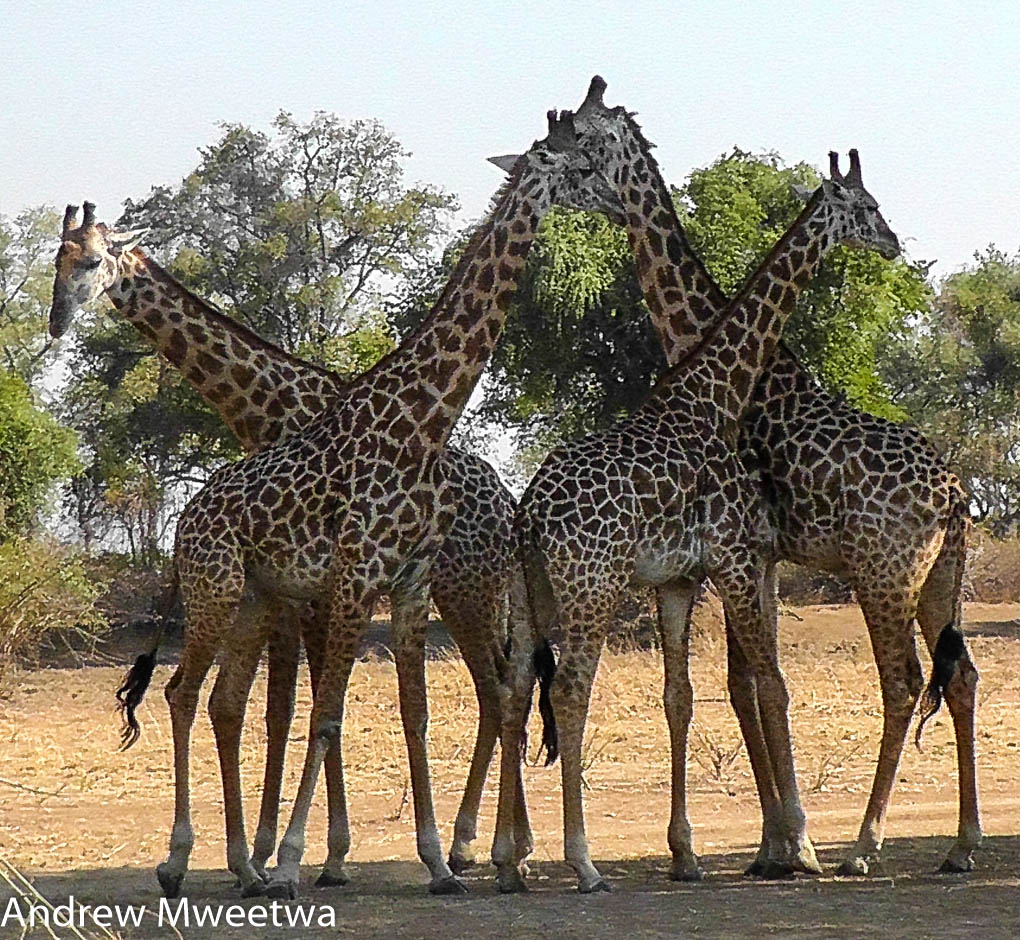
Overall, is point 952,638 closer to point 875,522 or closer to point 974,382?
point 875,522

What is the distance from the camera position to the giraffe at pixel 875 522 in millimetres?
8828

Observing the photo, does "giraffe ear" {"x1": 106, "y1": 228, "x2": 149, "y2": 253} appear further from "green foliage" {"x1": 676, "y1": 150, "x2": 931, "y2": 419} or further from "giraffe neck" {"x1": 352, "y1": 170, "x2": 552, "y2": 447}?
"green foliage" {"x1": 676, "y1": 150, "x2": 931, "y2": 419}

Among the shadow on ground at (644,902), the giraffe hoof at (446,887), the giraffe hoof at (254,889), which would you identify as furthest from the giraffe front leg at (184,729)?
the giraffe hoof at (446,887)

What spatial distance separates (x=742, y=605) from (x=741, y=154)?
15410 mm

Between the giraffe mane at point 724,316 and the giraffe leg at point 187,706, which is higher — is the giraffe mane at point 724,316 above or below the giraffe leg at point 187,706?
above

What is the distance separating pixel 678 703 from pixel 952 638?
60.9 inches

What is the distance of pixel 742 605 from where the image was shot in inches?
332

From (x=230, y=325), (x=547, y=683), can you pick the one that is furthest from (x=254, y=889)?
(x=230, y=325)

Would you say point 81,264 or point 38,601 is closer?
point 81,264

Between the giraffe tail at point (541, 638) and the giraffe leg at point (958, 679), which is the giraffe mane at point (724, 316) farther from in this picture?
the giraffe leg at point (958, 679)

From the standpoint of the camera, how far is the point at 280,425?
360 inches

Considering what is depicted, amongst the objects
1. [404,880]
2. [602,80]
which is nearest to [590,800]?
[404,880]

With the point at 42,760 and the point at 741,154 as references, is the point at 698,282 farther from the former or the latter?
the point at 741,154

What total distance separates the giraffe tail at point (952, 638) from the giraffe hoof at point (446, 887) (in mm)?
2374
